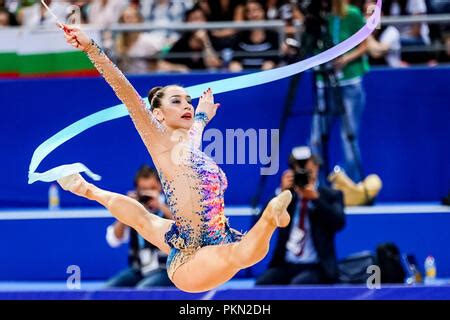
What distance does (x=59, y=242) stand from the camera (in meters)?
4.84

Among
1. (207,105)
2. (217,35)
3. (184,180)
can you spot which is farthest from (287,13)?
(184,180)

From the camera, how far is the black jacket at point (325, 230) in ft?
15.5

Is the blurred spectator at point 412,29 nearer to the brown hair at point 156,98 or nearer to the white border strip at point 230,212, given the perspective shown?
the white border strip at point 230,212

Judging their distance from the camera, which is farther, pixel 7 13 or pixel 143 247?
pixel 7 13

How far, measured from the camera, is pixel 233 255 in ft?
10.8

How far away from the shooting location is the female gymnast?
3.36 m

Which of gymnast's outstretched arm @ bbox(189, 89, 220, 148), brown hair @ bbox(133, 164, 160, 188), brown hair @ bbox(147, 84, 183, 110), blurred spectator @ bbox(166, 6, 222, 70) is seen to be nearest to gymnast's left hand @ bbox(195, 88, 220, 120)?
gymnast's outstretched arm @ bbox(189, 89, 220, 148)

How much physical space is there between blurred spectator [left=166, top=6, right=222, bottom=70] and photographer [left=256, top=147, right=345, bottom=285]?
2.62 ft

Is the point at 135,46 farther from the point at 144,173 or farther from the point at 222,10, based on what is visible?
the point at 144,173

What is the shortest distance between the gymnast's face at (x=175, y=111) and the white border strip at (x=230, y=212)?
1022 mm

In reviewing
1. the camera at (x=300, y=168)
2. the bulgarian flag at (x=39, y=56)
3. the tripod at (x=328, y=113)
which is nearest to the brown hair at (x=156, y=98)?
the camera at (x=300, y=168)

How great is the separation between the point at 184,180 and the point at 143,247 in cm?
129

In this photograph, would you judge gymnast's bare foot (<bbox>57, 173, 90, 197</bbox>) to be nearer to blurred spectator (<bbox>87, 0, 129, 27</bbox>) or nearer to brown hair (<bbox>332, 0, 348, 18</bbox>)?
brown hair (<bbox>332, 0, 348, 18</bbox>)
